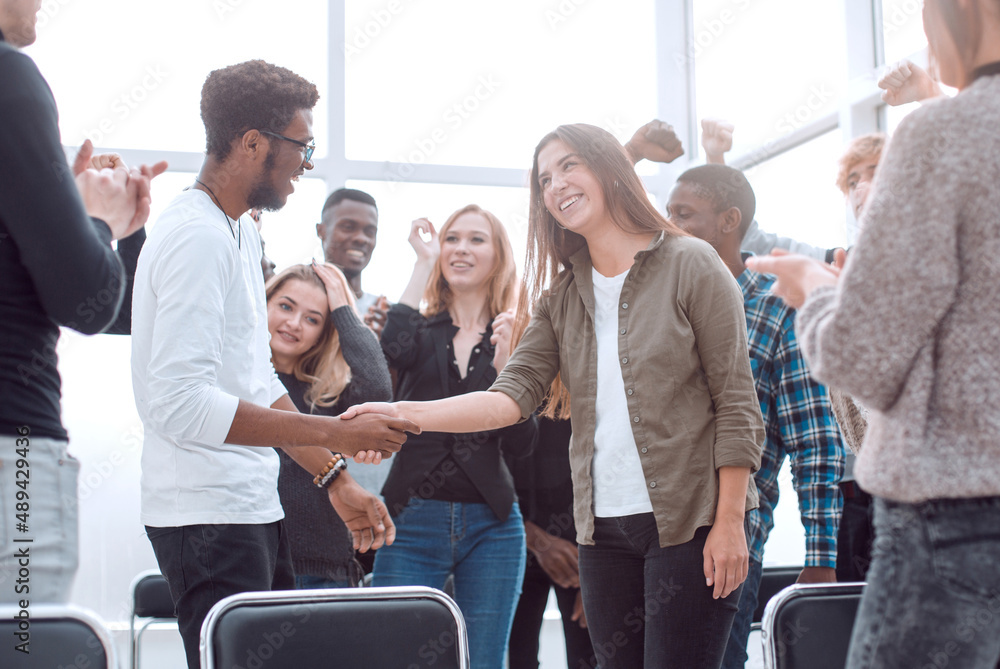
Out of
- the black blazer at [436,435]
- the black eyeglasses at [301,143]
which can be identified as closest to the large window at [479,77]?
the black blazer at [436,435]

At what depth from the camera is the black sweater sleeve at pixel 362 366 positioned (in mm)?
2318

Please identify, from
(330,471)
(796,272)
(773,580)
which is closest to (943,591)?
(796,272)

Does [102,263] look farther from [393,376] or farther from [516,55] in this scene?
[516,55]

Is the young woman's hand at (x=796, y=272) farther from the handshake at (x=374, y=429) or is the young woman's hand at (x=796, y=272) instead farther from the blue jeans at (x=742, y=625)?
the blue jeans at (x=742, y=625)

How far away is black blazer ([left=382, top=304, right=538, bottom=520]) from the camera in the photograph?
222cm

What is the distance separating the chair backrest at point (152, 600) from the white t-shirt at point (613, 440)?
165 centimetres

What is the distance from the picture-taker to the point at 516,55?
13.9ft

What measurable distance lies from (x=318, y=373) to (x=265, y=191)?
0.85 metres

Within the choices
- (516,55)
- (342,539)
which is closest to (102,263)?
(342,539)

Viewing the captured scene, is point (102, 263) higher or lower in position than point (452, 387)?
higher

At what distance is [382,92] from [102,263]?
321 centimetres

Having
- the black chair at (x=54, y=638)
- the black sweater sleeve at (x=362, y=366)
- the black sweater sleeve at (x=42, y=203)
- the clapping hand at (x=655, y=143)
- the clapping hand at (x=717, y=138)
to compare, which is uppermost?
the clapping hand at (x=717, y=138)

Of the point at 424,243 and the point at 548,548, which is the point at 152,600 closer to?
the point at 548,548

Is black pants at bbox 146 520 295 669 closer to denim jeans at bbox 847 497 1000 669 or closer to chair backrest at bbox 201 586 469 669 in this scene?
chair backrest at bbox 201 586 469 669
